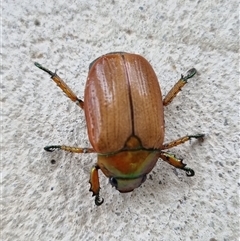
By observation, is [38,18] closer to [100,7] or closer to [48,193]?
[100,7]

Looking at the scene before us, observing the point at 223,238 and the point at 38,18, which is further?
the point at 38,18

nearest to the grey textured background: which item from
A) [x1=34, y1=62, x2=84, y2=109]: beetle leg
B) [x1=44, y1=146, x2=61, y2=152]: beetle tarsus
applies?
[x1=44, y1=146, x2=61, y2=152]: beetle tarsus

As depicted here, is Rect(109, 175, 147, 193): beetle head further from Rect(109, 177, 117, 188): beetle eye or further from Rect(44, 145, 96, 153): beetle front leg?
Rect(44, 145, 96, 153): beetle front leg

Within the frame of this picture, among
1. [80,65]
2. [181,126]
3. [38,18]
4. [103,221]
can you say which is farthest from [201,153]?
[38,18]

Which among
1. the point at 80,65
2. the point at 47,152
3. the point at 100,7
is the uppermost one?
the point at 100,7

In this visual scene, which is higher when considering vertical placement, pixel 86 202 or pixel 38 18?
pixel 38 18

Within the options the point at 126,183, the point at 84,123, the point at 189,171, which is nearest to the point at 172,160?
the point at 189,171
